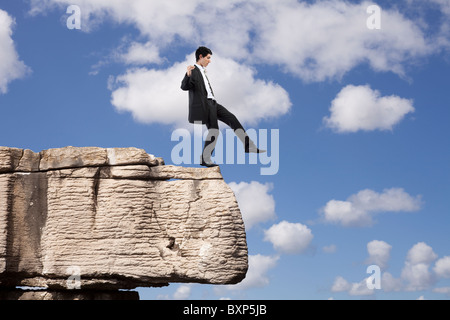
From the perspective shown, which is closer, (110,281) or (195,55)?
(110,281)

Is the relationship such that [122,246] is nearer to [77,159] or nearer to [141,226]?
[141,226]

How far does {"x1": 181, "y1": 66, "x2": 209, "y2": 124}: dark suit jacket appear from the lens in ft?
43.4

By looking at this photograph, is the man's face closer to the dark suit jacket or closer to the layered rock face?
the dark suit jacket

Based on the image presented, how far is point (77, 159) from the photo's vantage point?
1303 cm

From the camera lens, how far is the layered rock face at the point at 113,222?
12.5 metres

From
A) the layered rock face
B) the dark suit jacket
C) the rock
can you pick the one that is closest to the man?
the dark suit jacket

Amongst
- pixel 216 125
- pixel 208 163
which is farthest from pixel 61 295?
pixel 216 125

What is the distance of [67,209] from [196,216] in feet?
8.76

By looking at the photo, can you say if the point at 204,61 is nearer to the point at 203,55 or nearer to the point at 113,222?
the point at 203,55

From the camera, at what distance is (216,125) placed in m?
13.3

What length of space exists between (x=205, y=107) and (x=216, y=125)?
444mm

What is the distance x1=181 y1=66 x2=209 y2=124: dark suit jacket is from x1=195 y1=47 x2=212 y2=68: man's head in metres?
0.33

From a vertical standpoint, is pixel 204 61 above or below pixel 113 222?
above

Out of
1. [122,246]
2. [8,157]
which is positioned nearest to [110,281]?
[122,246]
